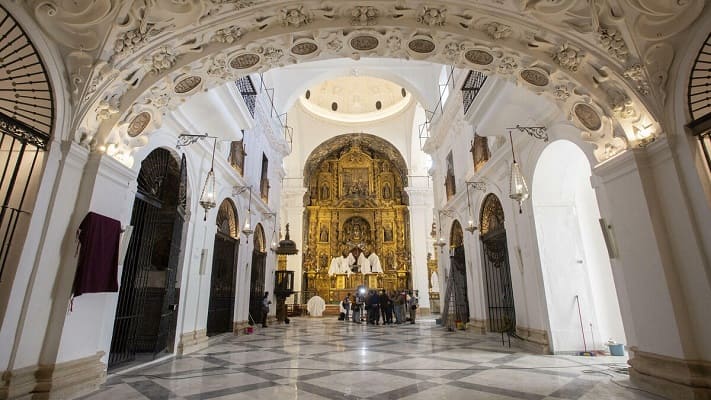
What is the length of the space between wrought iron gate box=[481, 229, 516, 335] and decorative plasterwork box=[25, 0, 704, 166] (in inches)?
174

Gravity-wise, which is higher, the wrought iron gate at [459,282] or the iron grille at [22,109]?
the iron grille at [22,109]

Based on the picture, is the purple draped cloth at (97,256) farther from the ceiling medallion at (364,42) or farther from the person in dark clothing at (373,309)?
the person in dark clothing at (373,309)

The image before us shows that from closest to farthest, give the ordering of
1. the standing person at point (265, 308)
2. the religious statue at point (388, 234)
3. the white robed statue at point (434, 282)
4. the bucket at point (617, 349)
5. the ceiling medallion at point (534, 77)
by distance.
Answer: the ceiling medallion at point (534, 77), the bucket at point (617, 349), the standing person at point (265, 308), the white robed statue at point (434, 282), the religious statue at point (388, 234)

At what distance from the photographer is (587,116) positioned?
459cm

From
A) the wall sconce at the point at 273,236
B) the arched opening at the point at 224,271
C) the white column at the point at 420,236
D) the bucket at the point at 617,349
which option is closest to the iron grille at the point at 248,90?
the arched opening at the point at 224,271

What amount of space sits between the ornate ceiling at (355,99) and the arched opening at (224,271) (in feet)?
42.6

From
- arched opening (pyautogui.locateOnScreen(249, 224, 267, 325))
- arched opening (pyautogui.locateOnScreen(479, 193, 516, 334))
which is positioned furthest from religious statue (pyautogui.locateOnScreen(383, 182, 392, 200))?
arched opening (pyautogui.locateOnScreen(479, 193, 516, 334))

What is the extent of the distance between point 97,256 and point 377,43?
4.25 m

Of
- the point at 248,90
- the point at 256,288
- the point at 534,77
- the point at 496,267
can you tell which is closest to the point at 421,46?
the point at 534,77

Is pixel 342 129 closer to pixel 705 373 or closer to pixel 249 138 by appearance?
pixel 249 138

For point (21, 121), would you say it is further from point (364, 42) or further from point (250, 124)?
point (250, 124)

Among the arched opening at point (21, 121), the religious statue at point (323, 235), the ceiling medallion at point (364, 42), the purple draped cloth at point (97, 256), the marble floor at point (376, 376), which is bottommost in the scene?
the marble floor at point (376, 376)

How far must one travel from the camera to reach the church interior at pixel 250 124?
3543mm

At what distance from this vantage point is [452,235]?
12.5 meters
